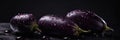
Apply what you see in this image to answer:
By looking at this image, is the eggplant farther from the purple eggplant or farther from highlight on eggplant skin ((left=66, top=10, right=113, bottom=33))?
highlight on eggplant skin ((left=66, top=10, right=113, bottom=33))

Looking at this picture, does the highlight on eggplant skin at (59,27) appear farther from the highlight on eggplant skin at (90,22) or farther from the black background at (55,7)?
the black background at (55,7)

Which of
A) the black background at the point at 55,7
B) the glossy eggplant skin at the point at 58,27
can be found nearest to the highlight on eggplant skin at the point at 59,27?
the glossy eggplant skin at the point at 58,27

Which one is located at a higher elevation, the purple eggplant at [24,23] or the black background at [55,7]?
the black background at [55,7]

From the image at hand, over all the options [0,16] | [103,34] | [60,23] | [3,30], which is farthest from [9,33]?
[0,16]

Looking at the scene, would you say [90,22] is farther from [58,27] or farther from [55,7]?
[55,7]

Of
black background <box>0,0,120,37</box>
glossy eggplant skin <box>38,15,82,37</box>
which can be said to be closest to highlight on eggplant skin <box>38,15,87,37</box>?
glossy eggplant skin <box>38,15,82,37</box>

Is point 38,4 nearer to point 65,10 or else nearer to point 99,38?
point 65,10

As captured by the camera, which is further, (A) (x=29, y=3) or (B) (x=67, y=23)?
(A) (x=29, y=3)
